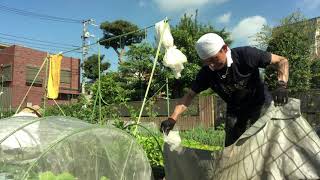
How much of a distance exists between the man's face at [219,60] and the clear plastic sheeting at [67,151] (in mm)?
944

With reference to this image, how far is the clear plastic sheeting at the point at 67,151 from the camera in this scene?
11.2ft

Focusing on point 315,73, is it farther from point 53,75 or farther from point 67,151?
point 67,151

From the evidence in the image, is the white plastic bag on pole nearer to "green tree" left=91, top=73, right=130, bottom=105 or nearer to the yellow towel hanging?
"green tree" left=91, top=73, right=130, bottom=105

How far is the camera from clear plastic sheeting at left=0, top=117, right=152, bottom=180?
3.40 m

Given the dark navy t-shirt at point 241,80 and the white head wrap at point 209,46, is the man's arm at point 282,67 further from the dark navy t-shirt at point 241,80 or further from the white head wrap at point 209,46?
the white head wrap at point 209,46

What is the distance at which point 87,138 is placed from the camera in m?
3.69

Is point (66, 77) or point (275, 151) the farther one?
point (66, 77)

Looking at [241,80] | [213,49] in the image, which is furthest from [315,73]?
[213,49]

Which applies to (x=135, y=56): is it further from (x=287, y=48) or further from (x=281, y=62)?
(x=281, y=62)

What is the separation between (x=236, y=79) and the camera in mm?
3869

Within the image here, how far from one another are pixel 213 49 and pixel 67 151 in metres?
1.30

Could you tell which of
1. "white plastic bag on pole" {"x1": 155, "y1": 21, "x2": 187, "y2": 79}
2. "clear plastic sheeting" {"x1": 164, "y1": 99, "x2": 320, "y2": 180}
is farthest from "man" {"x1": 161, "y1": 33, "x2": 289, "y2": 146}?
"white plastic bag on pole" {"x1": 155, "y1": 21, "x2": 187, "y2": 79}

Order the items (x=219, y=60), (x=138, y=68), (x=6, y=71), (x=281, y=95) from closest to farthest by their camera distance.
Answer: (x=281, y=95), (x=219, y=60), (x=138, y=68), (x=6, y=71)

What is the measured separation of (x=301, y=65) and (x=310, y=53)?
4.24 ft
